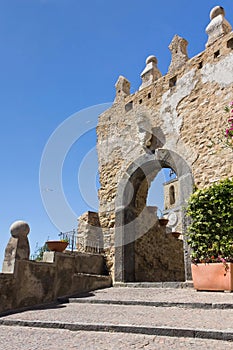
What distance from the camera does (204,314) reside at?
288cm

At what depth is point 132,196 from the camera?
708 centimetres

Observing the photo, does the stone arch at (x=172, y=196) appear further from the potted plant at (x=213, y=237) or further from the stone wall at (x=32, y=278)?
the potted plant at (x=213, y=237)

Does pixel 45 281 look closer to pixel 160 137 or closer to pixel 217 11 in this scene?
pixel 160 137

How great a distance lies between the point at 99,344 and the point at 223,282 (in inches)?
92.7

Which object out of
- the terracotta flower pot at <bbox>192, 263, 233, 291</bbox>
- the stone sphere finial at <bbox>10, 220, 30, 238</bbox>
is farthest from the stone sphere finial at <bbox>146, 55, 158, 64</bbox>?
the stone sphere finial at <bbox>10, 220, 30, 238</bbox>

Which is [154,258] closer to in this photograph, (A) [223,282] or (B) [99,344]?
(A) [223,282]

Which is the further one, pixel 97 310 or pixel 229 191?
pixel 229 191

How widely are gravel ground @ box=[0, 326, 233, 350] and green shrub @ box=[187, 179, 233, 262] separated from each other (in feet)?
7.17

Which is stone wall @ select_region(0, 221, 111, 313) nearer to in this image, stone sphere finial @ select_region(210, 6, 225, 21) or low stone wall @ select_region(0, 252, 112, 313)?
low stone wall @ select_region(0, 252, 112, 313)

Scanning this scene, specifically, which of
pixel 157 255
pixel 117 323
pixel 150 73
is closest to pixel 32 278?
pixel 117 323

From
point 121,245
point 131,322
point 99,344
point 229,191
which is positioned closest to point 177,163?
point 229,191

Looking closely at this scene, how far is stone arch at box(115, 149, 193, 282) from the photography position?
20.4 ft

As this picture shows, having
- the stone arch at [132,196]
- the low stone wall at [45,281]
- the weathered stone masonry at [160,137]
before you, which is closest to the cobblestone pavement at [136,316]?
the low stone wall at [45,281]

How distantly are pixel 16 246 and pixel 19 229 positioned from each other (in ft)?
0.75
